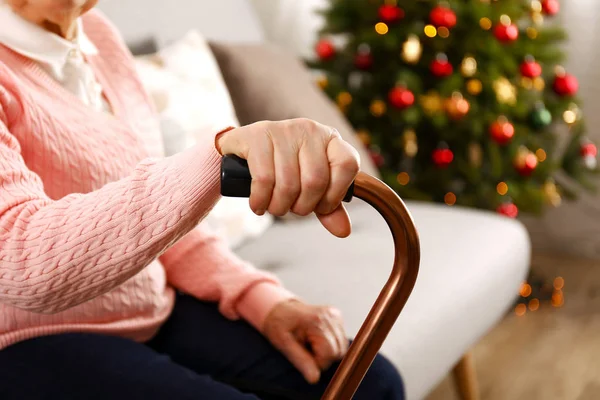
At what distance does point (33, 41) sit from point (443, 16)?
4.60 ft

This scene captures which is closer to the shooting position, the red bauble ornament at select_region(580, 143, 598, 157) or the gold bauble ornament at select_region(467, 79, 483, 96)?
the gold bauble ornament at select_region(467, 79, 483, 96)

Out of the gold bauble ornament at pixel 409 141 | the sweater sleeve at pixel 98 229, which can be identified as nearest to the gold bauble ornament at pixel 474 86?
the gold bauble ornament at pixel 409 141

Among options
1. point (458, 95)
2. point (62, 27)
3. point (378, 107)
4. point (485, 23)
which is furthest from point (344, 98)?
point (62, 27)

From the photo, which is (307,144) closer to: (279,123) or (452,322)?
(279,123)

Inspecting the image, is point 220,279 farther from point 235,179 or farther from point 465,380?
point 465,380

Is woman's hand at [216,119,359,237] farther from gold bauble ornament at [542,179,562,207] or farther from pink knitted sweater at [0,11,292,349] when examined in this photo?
gold bauble ornament at [542,179,562,207]

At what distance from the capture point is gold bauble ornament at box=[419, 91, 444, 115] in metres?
1.99

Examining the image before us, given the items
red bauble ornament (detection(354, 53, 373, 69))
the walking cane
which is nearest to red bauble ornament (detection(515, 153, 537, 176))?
red bauble ornament (detection(354, 53, 373, 69))

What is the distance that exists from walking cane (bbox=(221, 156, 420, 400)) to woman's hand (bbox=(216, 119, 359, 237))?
0.01 metres

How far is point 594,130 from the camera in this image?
8.34 feet

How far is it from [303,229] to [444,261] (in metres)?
0.36

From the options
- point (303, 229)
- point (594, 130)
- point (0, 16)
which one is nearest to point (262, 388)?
point (0, 16)

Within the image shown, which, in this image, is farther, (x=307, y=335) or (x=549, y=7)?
(x=549, y=7)

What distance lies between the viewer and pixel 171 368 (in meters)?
0.79
